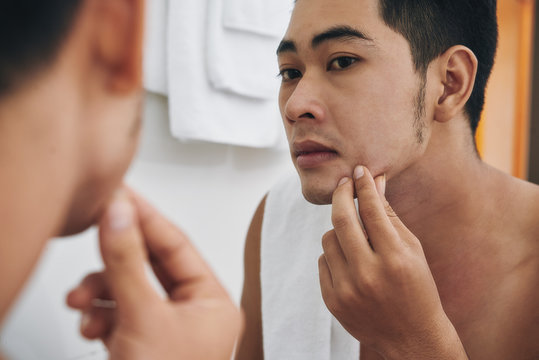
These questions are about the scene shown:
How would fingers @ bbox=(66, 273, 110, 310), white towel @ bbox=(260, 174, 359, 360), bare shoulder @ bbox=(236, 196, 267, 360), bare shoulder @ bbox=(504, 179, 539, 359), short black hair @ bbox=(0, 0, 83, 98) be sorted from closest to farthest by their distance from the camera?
short black hair @ bbox=(0, 0, 83, 98)
fingers @ bbox=(66, 273, 110, 310)
bare shoulder @ bbox=(504, 179, 539, 359)
white towel @ bbox=(260, 174, 359, 360)
bare shoulder @ bbox=(236, 196, 267, 360)

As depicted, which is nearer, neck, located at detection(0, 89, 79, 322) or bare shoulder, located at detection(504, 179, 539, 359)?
neck, located at detection(0, 89, 79, 322)

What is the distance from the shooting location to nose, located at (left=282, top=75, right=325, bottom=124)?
639 millimetres

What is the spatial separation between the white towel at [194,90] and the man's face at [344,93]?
24cm

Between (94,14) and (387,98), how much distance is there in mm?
541

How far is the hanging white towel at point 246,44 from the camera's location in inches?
33.6

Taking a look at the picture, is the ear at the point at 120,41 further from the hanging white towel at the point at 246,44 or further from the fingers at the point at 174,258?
the hanging white towel at the point at 246,44

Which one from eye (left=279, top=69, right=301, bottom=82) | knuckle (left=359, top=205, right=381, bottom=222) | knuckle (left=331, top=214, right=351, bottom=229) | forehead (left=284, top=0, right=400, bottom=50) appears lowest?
knuckle (left=331, top=214, right=351, bottom=229)

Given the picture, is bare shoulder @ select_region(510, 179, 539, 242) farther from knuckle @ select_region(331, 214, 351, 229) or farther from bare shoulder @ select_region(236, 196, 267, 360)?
bare shoulder @ select_region(236, 196, 267, 360)

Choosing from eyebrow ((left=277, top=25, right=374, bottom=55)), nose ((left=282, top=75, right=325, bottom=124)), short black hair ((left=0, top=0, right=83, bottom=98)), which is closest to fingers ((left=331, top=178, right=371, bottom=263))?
nose ((left=282, top=75, right=325, bottom=124))

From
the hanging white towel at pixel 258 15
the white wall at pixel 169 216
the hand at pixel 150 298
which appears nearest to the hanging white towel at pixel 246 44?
the hanging white towel at pixel 258 15

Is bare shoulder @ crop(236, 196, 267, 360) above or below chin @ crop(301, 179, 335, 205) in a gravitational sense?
below

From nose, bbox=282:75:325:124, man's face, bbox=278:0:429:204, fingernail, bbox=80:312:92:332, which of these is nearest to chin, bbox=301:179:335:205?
man's face, bbox=278:0:429:204

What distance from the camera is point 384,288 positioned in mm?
568

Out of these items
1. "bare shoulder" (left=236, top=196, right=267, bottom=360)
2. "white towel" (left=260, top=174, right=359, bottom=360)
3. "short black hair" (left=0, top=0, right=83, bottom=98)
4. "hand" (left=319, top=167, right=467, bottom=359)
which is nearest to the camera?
"short black hair" (left=0, top=0, right=83, bottom=98)
